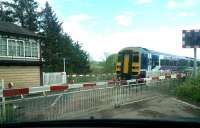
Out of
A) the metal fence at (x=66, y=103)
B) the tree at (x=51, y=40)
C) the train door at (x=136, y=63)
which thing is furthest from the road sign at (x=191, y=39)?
the tree at (x=51, y=40)

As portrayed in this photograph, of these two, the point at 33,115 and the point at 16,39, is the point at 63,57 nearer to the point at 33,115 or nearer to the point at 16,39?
the point at 16,39

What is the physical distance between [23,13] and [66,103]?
207ft

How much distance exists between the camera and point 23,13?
243ft

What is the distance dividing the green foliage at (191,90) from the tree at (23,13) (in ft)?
175

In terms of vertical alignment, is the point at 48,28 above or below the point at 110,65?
above

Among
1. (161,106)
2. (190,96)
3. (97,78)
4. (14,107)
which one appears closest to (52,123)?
(14,107)

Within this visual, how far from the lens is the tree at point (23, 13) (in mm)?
73438

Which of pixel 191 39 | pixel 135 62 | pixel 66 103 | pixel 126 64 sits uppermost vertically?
pixel 191 39

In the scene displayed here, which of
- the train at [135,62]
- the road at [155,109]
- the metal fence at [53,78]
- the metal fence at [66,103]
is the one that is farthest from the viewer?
the metal fence at [53,78]

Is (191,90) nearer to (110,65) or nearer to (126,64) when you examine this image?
(126,64)

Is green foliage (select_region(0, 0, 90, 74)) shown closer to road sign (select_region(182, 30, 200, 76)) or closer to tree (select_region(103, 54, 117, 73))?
tree (select_region(103, 54, 117, 73))

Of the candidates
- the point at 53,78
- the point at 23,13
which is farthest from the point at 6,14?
the point at 53,78

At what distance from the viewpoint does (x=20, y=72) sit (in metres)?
34.6

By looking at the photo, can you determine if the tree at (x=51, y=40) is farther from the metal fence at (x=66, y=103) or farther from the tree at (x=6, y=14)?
the metal fence at (x=66, y=103)
